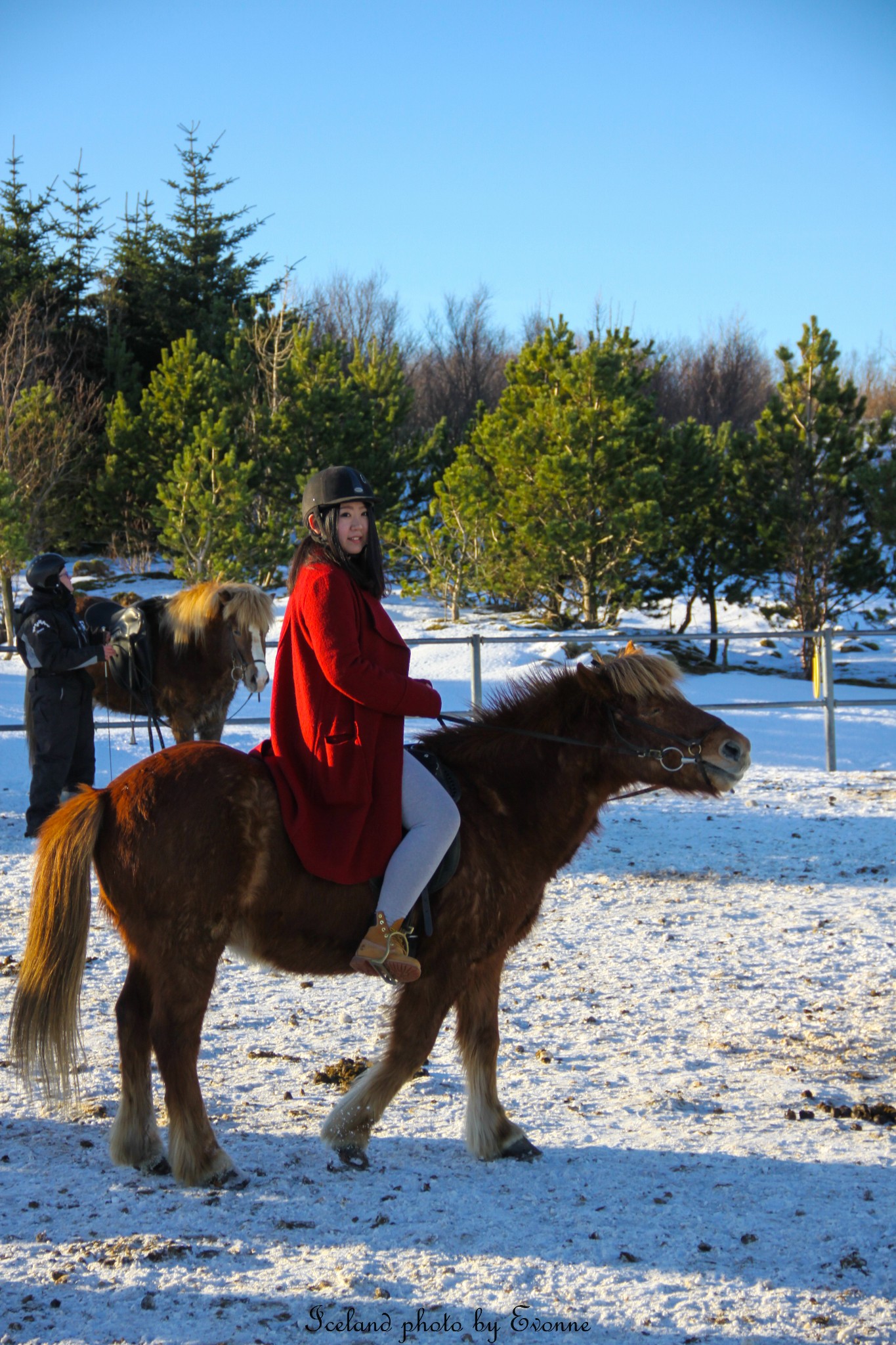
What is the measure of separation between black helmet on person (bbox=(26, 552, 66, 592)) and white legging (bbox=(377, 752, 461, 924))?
15.1ft

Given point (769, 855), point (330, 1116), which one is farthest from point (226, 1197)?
point (769, 855)

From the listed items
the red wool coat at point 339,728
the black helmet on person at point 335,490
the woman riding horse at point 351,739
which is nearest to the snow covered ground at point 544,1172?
the woman riding horse at point 351,739

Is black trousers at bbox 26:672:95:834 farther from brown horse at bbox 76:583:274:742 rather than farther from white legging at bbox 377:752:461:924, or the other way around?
white legging at bbox 377:752:461:924

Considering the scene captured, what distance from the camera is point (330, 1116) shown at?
10.0 feet

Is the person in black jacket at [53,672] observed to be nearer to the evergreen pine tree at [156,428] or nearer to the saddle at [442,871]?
the saddle at [442,871]

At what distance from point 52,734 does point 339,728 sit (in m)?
4.66

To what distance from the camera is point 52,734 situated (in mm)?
7008

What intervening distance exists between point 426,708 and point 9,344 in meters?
22.4

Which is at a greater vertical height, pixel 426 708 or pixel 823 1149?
pixel 426 708

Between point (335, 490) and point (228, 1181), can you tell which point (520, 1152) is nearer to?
point (228, 1181)

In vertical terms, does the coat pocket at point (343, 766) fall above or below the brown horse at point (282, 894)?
above

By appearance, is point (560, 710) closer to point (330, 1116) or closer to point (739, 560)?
point (330, 1116)

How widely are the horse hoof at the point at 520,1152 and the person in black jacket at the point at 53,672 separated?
4844mm

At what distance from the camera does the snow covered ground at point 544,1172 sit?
233cm
